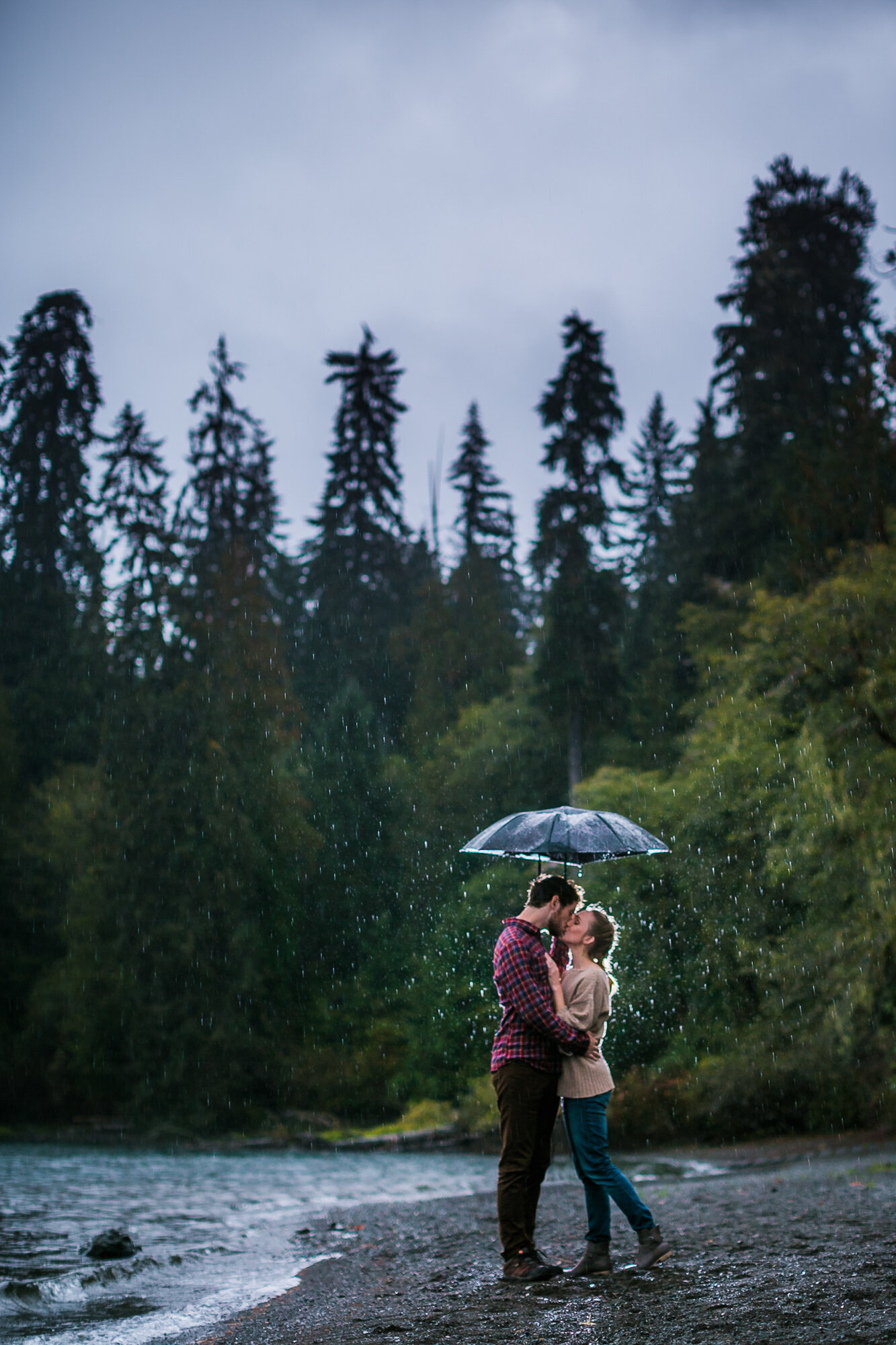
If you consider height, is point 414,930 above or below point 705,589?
below

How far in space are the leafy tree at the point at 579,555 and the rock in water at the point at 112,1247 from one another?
2817 cm

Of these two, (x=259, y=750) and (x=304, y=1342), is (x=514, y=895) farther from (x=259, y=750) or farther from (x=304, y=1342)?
(x=304, y=1342)

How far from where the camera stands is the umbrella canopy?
6.72 m

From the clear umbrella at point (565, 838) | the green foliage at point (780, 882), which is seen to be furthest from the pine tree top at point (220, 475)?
the clear umbrella at point (565, 838)

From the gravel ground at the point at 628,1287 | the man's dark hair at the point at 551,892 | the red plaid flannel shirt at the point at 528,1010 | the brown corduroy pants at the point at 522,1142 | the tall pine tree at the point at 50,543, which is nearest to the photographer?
the gravel ground at the point at 628,1287

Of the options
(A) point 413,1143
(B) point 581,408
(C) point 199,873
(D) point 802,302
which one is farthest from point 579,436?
(A) point 413,1143

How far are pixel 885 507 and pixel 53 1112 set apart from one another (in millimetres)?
30326

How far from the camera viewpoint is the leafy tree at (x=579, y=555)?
41.3m

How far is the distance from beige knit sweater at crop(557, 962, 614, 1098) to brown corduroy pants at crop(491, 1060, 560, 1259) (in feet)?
0.37

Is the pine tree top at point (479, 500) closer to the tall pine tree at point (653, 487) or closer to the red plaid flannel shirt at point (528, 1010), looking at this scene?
the tall pine tree at point (653, 487)

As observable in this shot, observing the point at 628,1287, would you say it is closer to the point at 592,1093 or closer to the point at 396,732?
the point at 592,1093

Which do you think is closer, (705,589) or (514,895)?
(514,895)

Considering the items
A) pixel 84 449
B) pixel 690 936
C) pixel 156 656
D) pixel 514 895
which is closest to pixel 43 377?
pixel 84 449

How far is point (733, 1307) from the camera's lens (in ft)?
18.9
